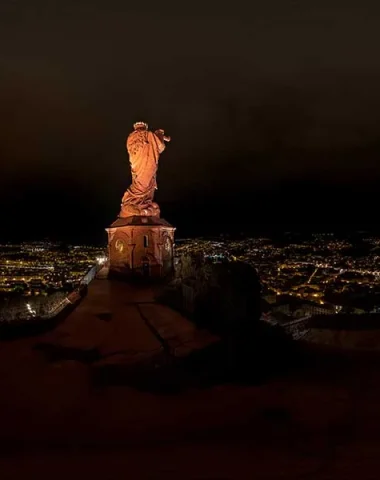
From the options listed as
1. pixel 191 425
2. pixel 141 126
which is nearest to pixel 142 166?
pixel 141 126

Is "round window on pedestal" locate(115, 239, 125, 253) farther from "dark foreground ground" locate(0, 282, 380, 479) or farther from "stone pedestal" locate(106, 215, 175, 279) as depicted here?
"dark foreground ground" locate(0, 282, 380, 479)

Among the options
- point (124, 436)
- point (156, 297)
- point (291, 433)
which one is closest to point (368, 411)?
point (291, 433)

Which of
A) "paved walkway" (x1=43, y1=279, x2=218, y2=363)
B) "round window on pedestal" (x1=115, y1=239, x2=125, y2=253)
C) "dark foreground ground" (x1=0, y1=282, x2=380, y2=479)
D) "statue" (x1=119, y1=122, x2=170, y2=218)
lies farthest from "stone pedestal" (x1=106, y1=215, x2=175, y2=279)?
"dark foreground ground" (x1=0, y1=282, x2=380, y2=479)

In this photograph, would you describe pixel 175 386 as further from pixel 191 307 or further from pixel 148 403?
pixel 191 307

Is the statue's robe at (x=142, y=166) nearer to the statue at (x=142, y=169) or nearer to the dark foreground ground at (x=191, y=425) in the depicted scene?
the statue at (x=142, y=169)

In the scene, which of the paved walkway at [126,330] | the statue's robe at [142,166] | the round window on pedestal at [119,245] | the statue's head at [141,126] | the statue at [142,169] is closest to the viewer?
the paved walkway at [126,330]

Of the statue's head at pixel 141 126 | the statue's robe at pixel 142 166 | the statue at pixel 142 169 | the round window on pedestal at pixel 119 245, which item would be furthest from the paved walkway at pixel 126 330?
the statue's head at pixel 141 126
